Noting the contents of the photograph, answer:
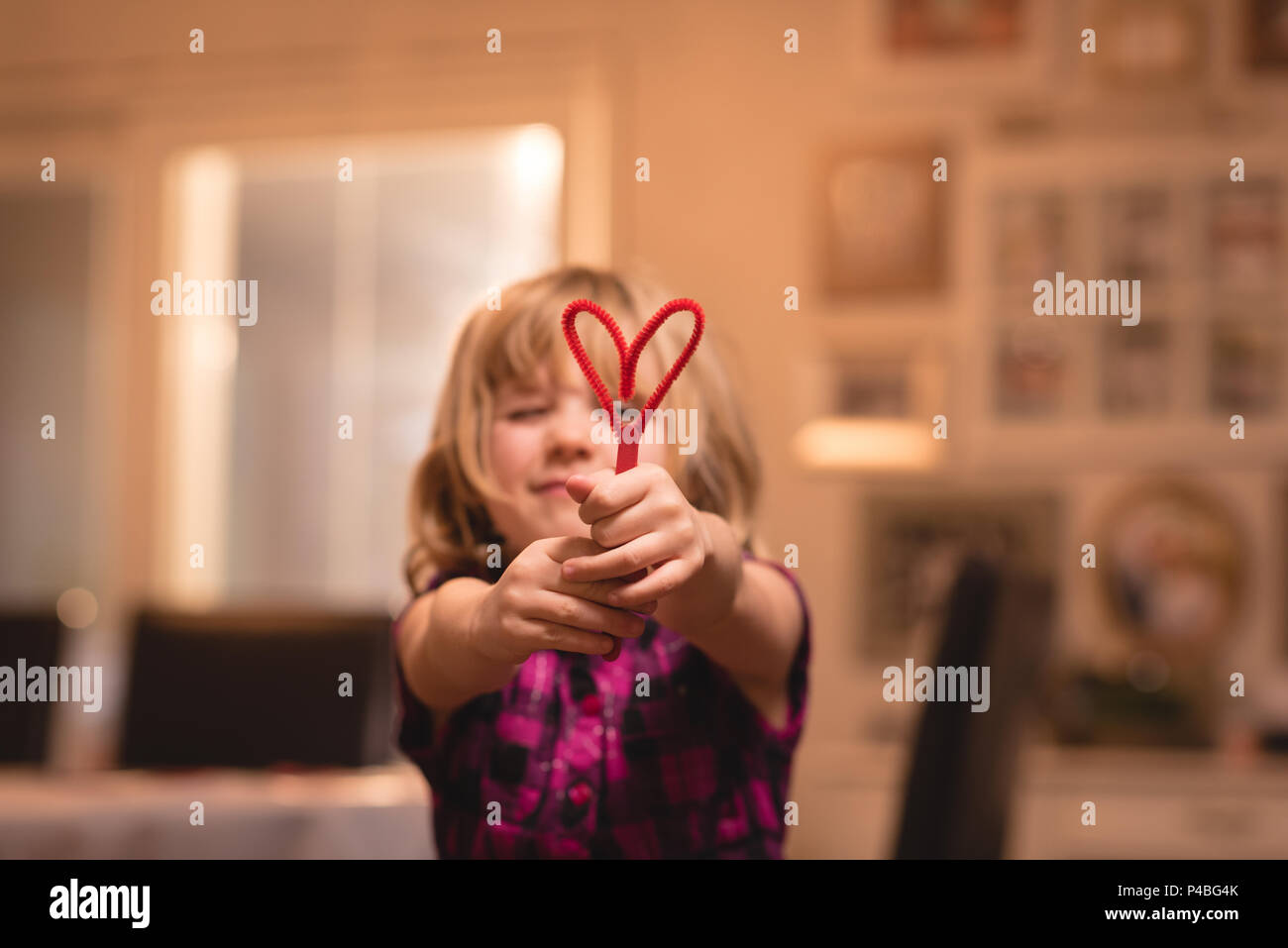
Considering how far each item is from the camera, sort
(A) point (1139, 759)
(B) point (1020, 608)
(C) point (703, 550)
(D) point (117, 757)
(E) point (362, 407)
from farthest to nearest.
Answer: (E) point (362, 407) → (A) point (1139, 759) → (D) point (117, 757) → (B) point (1020, 608) → (C) point (703, 550)

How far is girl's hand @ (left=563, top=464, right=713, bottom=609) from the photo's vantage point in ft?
0.91

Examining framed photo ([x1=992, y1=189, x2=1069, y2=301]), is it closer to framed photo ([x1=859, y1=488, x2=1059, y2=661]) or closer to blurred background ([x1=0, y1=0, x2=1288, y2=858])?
blurred background ([x1=0, y1=0, x2=1288, y2=858])

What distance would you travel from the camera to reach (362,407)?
2.97m

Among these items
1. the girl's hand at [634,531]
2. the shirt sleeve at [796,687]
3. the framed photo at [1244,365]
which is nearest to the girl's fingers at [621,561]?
the girl's hand at [634,531]

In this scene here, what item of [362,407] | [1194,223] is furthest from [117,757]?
[1194,223]

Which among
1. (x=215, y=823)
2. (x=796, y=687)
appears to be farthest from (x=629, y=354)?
(x=215, y=823)

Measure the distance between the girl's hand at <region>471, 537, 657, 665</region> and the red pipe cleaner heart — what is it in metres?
0.03

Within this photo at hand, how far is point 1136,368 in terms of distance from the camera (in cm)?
257

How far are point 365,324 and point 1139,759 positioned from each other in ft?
7.30

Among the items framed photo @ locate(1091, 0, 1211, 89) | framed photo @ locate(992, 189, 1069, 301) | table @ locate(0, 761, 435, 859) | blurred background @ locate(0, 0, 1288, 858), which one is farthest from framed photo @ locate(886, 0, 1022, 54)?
table @ locate(0, 761, 435, 859)

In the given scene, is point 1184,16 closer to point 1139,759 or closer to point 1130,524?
point 1130,524

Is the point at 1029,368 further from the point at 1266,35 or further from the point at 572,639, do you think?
the point at 572,639

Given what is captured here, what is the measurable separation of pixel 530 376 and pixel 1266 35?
285 cm
